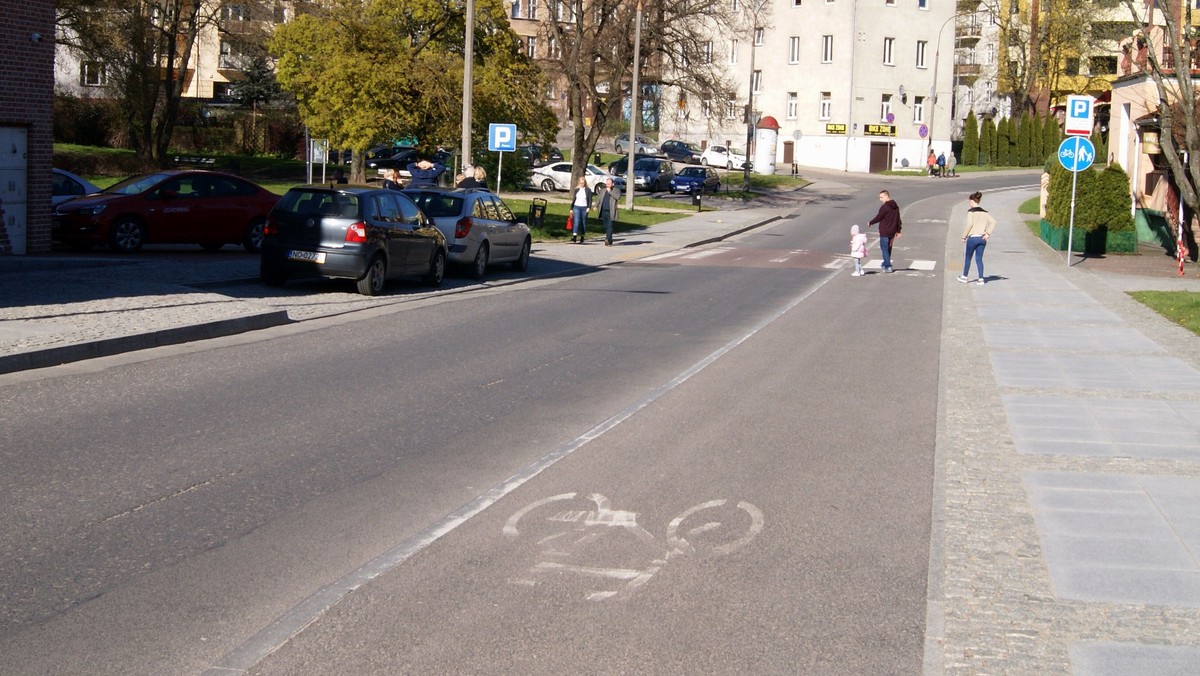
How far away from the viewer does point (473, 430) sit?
9.82 meters

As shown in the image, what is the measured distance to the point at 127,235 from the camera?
21.9 metres

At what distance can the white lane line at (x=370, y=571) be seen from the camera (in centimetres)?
515

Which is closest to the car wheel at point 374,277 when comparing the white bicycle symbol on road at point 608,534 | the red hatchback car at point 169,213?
the red hatchback car at point 169,213

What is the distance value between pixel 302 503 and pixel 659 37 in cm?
4163

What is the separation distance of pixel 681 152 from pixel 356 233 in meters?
61.8

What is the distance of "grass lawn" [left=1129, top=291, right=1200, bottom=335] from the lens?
1833cm

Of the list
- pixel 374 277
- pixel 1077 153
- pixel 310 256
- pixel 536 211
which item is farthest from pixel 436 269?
pixel 1077 153

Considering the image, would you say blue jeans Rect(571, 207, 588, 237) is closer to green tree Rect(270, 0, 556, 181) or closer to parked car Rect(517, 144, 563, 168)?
green tree Rect(270, 0, 556, 181)

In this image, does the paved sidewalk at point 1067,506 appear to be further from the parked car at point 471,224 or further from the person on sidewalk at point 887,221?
the person on sidewalk at point 887,221

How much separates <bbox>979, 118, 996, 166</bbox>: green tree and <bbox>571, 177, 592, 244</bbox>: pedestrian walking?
60.1m

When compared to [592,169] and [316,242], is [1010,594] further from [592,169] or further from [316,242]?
[592,169]

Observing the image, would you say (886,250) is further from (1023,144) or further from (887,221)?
(1023,144)

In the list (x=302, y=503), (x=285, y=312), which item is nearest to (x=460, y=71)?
(x=285, y=312)

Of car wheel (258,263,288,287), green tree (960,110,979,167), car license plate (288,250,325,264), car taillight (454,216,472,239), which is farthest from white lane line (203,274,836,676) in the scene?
green tree (960,110,979,167)
